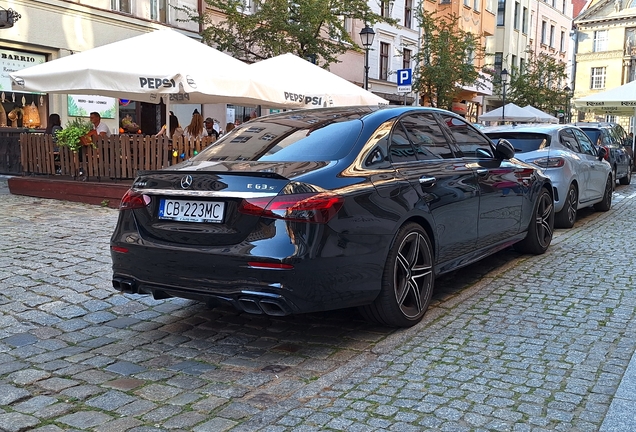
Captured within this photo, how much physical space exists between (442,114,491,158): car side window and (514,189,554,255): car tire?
4.14 feet

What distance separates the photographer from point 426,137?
535 cm

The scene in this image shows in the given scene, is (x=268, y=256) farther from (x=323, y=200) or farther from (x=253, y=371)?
(x=253, y=371)

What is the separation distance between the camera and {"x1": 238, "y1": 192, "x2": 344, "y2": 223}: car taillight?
387 cm

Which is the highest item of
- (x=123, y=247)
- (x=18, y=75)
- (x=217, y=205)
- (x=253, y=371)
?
(x=18, y=75)

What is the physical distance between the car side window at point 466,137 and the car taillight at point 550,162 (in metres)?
3.56

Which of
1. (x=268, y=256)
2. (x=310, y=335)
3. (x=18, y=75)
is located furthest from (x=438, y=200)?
(x=18, y=75)

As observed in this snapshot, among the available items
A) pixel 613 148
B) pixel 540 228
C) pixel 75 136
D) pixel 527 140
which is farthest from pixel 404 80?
pixel 540 228

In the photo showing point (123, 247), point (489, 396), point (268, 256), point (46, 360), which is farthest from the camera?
point (123, 247)

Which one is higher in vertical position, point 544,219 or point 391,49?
point 391,49

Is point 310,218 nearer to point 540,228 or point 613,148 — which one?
point 540,228

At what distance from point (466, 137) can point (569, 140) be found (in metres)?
5.01

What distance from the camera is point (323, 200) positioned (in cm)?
396

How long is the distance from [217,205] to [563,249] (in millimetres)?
5251

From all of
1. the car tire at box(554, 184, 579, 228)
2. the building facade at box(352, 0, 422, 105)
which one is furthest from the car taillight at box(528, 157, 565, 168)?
the building facade at box(352, 0, 422, 105)
